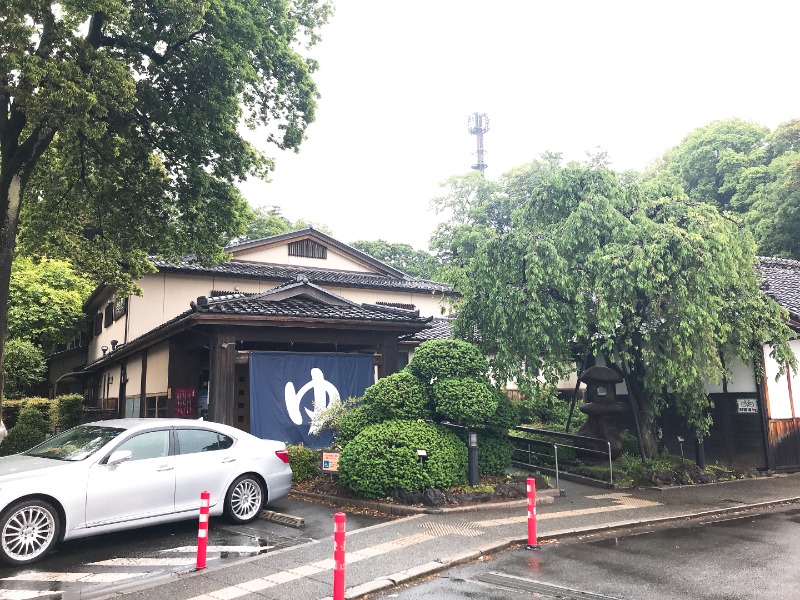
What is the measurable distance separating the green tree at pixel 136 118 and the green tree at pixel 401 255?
1190 inches

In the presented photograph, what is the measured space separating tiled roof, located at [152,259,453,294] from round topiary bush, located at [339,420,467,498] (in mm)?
11745

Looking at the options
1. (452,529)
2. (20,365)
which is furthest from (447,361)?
(20,365)

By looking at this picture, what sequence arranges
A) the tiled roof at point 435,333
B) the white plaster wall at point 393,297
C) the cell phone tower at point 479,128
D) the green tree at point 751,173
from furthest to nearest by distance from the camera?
the cell phone tower at point 479,128 < the green tree at point 751,173 < the white plaster wall at point 393,297 < the tiled roof at point 435,333

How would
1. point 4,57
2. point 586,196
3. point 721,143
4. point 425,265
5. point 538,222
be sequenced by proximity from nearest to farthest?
point 4,57
point 586,196
point 538,222
point 721,143
point 425,265

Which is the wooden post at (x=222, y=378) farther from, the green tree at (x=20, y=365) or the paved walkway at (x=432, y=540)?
the green tree at (x=20, y=365)

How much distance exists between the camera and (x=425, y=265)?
1896 inches

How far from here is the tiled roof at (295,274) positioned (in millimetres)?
22844

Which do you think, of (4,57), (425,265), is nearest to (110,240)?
(4,57)

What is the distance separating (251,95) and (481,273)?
25.3 feet

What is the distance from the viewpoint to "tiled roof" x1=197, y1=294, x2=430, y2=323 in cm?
1281

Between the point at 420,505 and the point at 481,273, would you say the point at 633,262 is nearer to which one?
the point at 481,273

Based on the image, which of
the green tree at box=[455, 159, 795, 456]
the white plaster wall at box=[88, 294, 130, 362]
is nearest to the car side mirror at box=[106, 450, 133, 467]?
the green tree at box=[455, 159, 795, 456]

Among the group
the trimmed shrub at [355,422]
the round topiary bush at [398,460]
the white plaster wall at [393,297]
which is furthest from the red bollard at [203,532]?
the white plaster wall at [393,297]

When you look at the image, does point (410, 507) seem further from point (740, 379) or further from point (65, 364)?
point (65, 364)
